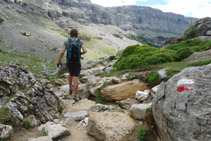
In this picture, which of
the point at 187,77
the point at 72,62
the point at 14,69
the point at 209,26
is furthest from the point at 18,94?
the point at 209,26

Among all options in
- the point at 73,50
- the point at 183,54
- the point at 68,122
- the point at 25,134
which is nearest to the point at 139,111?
the point at 68,122

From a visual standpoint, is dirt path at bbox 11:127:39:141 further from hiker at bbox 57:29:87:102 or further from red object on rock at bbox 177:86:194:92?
red object on rock at bbox 177:86:194:92

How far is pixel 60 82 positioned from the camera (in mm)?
16016

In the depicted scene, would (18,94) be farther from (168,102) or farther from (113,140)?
(168,102)

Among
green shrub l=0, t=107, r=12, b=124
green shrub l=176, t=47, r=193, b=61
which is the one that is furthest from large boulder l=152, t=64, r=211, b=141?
green shrub l=176, t=47, r=193, b=61

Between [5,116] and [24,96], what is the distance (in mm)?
1388

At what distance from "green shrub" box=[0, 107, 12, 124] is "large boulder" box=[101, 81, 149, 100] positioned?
4.70 metres

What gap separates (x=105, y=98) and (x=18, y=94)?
4379 mm

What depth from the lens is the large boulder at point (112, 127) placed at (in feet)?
15.1

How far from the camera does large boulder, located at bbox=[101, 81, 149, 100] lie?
7.97 metres

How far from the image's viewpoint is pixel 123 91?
26.5 feet

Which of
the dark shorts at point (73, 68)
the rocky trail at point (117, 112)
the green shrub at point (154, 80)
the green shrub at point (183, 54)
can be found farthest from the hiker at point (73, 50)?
the green shrub at point (183, 54)

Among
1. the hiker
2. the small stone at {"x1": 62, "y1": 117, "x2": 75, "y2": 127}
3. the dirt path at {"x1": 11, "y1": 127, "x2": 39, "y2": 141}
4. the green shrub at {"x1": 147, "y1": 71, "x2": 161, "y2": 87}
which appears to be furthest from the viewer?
the hiker

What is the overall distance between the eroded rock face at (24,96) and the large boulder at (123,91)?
114 inches
